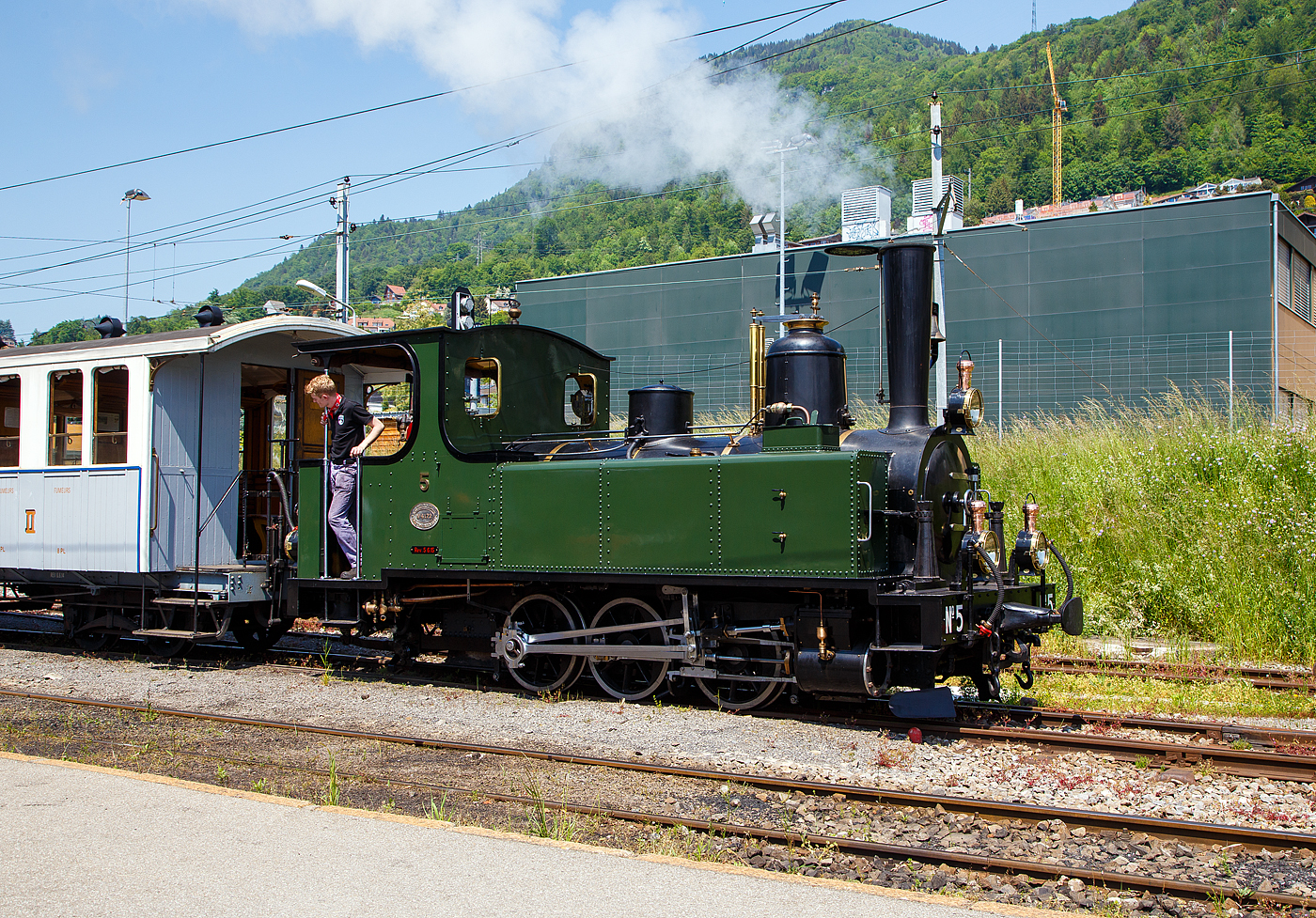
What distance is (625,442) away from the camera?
27.1 feet

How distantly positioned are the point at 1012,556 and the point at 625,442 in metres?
3.14

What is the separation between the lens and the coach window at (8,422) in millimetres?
11375

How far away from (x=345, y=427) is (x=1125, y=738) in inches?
262

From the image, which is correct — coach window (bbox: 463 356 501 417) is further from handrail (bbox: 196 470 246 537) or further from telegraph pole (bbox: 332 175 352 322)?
telegraph pole (bbox: 332 175 352 322)

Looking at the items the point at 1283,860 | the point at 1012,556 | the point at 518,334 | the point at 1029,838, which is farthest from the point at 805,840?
the point at 518,334

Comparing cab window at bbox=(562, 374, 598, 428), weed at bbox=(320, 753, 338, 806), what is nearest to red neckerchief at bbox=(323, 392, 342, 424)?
cab window at bbox=(562, 374, 598, 428)

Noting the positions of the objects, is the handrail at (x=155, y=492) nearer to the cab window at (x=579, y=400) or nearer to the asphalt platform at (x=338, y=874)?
the cab window at (x=579, y=400)

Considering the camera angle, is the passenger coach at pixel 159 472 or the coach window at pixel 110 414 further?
the coach window at pixel 110 414

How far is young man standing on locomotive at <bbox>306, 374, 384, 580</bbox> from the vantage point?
29.4 ft

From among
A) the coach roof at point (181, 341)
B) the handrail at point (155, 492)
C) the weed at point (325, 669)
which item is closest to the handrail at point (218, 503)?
the handrail at point (155, 492)

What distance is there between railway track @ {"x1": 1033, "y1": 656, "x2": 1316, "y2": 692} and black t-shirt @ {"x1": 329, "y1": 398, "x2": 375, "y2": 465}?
259 inches

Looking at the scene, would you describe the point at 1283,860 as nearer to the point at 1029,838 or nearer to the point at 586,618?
the point at 1029,838

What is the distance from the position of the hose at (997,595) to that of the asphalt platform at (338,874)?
322 centimetres

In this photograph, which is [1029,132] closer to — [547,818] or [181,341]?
[181,341]
